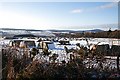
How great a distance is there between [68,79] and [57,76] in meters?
0.23

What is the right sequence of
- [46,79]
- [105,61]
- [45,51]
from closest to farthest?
[46,79] → [105,61] → [45,51]

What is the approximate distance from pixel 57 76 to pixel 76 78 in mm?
387

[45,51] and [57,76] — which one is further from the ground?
[45,51]

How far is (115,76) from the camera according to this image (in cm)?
515

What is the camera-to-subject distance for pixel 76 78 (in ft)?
16.6

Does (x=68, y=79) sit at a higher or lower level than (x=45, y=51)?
lower

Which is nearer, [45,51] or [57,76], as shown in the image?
[57,76]

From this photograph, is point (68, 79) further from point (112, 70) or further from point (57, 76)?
point (112, 70)

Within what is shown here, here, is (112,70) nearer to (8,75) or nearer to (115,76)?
(115,76)

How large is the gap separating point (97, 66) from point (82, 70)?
361 mm

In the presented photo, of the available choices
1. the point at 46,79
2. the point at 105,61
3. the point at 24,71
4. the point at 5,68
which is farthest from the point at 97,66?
the point at 5,68

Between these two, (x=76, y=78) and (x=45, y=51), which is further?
(x=45, y=51)

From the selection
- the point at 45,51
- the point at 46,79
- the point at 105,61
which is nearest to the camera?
the point at 46,79

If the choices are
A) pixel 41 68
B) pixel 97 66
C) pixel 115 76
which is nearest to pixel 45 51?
pixel 41 68
